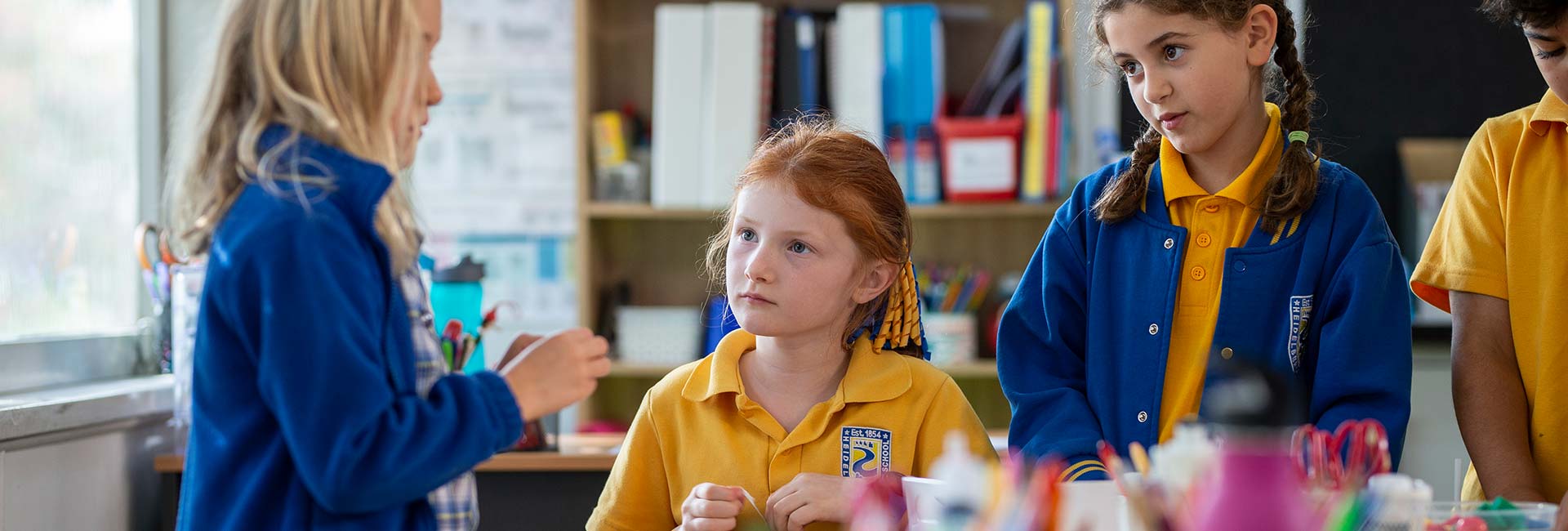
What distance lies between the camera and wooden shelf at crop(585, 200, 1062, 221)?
9.94 ft

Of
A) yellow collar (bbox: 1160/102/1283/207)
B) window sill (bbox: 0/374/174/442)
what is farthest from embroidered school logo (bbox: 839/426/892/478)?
window sill (bbox: 0/374/174/442)

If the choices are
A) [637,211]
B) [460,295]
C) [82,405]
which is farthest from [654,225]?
[82,405]

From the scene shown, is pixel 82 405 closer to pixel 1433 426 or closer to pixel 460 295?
pixel 460 295

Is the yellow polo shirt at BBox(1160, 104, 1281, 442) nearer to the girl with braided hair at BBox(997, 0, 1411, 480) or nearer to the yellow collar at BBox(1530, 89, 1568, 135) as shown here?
the girl with braided hair at BBox(997, 0, 1411, 480)

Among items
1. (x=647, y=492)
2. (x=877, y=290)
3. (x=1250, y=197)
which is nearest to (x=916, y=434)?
(x=877, y=290)

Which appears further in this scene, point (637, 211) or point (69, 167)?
point (637, 211)

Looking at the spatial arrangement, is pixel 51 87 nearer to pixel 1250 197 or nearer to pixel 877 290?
pixel 877 290

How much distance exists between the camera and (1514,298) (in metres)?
1.36

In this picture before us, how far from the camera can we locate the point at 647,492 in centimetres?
144

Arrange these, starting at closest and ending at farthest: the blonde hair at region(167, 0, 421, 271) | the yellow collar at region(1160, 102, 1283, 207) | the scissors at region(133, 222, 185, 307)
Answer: the blonde hair at region(167, 0, 421, 271) → the yellow collar at region(1160, 102, 1283, 207) → the scissors at region(133, 222, 185, 307)

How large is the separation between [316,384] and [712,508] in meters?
0.46

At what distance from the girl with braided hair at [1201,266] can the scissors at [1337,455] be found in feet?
1.08

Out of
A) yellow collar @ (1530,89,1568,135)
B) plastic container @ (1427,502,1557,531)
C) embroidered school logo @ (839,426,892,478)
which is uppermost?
yellow collar @ (1530,89,1568,135)

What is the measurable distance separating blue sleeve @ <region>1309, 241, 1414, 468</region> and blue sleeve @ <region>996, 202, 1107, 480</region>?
0.24 m
